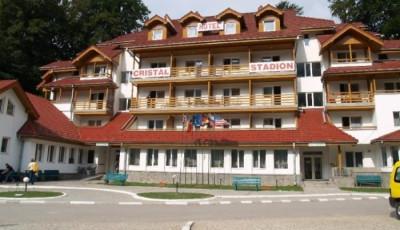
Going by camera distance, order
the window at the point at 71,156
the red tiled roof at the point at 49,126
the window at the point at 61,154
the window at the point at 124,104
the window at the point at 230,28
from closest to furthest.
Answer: the red tiled roof at the point at 49,126, the window at the point at 61,154, the window at the point at 71,156, the window at the point at 230,28, the window at the point at 124,104

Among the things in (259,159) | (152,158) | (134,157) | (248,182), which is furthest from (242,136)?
(134,157)

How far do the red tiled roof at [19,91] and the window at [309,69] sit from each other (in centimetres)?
2453

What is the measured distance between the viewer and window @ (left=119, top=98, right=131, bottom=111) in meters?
40.8

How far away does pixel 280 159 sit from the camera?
3136 cm

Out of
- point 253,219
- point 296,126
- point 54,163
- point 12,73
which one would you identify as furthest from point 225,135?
point 12,73

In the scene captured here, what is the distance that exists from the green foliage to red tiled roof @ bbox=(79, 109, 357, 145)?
1973 cm

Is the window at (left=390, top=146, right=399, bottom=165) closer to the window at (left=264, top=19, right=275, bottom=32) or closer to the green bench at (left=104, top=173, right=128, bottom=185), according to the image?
the window at (left=264, top=19, right=275, bottom=32)

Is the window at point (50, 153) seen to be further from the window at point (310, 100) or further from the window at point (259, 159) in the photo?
the window at point (310, 100)

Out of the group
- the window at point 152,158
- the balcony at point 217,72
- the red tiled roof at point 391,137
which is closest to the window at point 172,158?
the window at point 152,158

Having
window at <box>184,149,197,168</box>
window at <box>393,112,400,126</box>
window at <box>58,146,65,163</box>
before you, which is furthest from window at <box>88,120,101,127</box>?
window at <box>393,112,400,126</box>

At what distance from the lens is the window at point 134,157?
34156 millimetres

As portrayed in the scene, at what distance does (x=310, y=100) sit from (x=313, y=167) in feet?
21.8

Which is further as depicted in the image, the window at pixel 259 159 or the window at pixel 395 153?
the window at pixel 259 159

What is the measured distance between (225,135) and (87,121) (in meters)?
16.5
